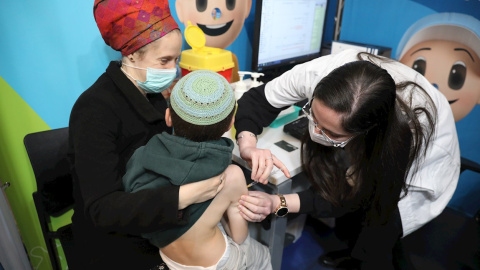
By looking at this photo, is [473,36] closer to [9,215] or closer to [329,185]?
[329,185]

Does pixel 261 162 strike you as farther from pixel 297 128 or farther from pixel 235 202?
pixel 297 128

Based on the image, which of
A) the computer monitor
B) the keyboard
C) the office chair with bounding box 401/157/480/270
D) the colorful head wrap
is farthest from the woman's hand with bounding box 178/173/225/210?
the computer monitor

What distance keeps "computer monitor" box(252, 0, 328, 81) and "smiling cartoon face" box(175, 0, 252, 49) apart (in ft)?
0.80

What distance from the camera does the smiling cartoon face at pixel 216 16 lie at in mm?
1600

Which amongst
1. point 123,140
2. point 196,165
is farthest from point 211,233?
point 123,140

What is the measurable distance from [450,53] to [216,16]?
1.36m

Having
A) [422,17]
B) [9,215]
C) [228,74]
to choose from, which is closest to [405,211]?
[228,74]

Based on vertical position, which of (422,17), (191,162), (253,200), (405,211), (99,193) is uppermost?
(422,17)

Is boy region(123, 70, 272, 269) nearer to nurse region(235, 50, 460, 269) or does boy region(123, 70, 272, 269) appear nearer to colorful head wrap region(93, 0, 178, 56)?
nurse region(235, 50, 460, 269)

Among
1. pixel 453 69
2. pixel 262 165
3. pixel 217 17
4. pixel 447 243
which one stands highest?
pixel 217 17

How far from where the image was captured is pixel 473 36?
161cm

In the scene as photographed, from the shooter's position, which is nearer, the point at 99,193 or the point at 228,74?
the point at 99,193

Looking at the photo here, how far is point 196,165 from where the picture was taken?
78 cm

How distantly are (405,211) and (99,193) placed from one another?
3.63ft
